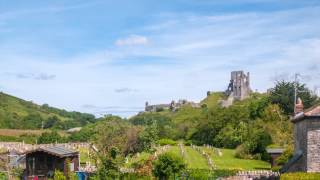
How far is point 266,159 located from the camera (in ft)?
208

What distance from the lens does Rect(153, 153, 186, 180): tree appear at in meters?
37.4

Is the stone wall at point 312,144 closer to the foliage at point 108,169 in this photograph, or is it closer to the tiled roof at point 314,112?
the tiled roof at point 314,112

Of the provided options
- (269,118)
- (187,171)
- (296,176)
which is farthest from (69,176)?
(269,118)

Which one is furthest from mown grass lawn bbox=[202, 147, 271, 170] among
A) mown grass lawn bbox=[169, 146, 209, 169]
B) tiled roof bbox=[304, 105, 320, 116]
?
tiled roof bbox=[304, 105, 320, 116]

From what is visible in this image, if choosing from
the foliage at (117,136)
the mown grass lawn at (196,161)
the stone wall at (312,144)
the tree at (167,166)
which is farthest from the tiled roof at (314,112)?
the foliage at (117,136)

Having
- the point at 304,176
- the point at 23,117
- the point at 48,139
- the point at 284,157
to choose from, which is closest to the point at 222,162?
the point at 284,157

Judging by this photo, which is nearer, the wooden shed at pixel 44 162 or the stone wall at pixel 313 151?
the stone wall at pixel 313 151

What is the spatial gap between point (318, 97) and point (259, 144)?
27.5 meters

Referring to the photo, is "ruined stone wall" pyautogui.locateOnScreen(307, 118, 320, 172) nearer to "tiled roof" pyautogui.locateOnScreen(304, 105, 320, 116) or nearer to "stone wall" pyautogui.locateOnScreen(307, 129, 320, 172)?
"stone wall" pyautogui.locateOnScreen(307, 129, 320, 172)

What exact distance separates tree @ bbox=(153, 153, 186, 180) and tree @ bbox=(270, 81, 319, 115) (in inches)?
1940

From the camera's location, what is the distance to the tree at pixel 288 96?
8419 centimetres

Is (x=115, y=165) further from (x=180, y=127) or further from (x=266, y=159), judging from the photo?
(x=180, y=127)

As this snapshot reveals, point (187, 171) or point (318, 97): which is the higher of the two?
point (318, 97)

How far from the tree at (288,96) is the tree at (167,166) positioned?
4929cm
